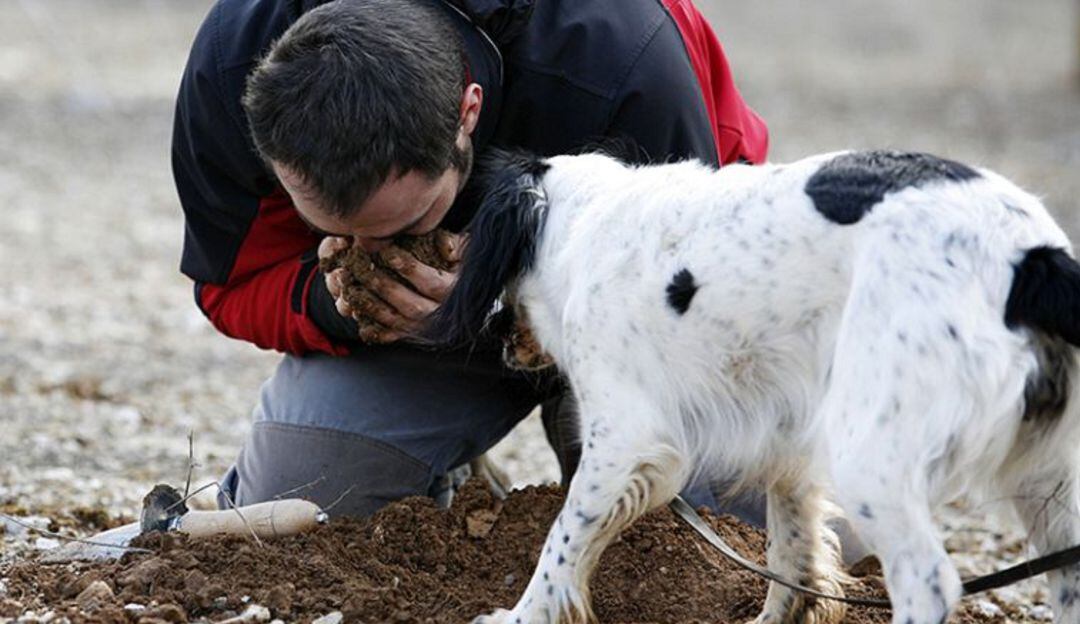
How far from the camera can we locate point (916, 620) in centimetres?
305

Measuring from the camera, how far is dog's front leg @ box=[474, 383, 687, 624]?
137 inches

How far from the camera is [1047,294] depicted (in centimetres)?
305

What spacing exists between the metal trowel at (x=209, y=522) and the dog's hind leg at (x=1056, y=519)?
71.2 inches

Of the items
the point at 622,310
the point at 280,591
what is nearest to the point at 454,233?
the point at 622,310

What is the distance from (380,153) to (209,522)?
1.19 metres

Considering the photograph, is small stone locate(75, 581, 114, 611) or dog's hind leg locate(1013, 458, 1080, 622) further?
small stone locate(75, 581, 114, 611)

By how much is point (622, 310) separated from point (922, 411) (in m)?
0.73

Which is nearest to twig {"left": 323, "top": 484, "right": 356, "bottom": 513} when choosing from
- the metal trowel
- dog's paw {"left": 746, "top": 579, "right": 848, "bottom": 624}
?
the metal trowel

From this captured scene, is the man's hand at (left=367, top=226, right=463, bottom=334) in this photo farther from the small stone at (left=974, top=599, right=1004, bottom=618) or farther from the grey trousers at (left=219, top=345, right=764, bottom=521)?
the small stone at (left=974, top=599, right=1004, bottom=618)

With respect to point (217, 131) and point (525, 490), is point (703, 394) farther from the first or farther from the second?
point (217, 131)

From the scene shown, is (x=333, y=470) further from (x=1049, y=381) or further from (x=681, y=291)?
(x=1049, y=381)

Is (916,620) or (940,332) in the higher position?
(940,332)

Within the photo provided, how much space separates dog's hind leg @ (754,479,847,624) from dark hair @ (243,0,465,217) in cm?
118

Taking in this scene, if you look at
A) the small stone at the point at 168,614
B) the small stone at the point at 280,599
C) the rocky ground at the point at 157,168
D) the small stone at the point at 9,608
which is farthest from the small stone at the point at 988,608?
the small stone at the point at 9,608
